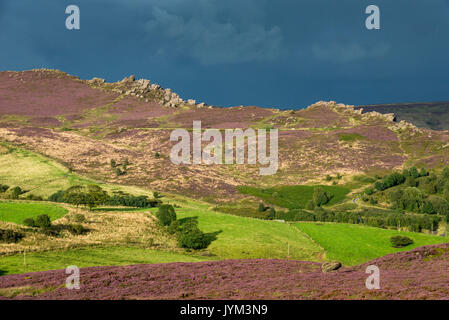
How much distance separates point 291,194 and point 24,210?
68.0m

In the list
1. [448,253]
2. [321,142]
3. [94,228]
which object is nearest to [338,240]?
[448,253]

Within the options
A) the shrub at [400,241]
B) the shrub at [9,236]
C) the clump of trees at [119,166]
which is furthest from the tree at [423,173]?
the shrub at [9,236]

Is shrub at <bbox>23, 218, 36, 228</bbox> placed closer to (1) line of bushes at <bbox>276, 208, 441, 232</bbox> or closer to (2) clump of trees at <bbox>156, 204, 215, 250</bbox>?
(2) clump of trees at <bbox>156, 204, 215, 250</bbox>

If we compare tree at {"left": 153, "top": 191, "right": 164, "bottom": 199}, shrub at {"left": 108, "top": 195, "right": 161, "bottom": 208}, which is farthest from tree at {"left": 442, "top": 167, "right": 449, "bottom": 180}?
shrub at {"left": 108, "top": 195, "right": 161, "bottom": 208}

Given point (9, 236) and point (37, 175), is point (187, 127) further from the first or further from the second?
point (9, 236)

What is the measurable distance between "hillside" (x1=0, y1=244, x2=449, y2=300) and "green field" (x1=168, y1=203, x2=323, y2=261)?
14384mm

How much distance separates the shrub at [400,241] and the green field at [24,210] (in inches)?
1842

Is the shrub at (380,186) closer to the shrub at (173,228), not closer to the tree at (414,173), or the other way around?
the tree at (414,173)

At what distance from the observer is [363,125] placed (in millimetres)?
164875

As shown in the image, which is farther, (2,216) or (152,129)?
(152,129)

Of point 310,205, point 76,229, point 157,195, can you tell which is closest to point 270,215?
point 310,205

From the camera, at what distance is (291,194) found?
338 feet
